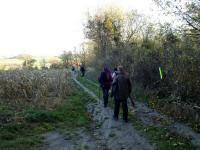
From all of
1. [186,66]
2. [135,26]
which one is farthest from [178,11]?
[135,26]

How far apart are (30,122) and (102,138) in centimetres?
408

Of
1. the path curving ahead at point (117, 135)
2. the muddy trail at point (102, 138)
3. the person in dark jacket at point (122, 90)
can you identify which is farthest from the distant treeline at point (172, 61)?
the muddy trail at point (102, 138)

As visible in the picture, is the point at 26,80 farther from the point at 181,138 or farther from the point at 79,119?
the point at 181,138

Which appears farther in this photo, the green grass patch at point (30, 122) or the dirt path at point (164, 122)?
the green grass patch at point (30, 122)

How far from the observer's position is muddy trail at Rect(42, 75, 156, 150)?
38.2 ft

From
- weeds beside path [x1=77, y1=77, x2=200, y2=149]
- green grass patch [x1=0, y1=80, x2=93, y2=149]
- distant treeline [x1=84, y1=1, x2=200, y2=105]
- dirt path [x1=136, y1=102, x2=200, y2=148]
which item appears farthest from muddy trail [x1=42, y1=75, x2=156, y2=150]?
distant treeline [x1=84, y1=1, x2=200, y2=105]

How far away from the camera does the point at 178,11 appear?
65.2 feet

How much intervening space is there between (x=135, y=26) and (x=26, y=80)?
3371 cm

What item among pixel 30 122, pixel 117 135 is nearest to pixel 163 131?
pixel 117 135

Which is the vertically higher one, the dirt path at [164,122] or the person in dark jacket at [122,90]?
the person in dark jacket at [122,90]

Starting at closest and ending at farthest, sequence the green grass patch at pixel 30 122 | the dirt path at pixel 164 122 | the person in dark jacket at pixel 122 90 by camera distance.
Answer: the dirt path at pixel 164 122, the green grass patch at pixel 30 122, the person in dark jacket at pixel 122 90

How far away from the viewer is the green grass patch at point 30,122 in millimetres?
12797

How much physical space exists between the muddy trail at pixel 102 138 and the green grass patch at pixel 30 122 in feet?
1.90

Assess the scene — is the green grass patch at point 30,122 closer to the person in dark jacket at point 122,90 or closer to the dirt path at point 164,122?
the person in dark jacket at point 122,90
